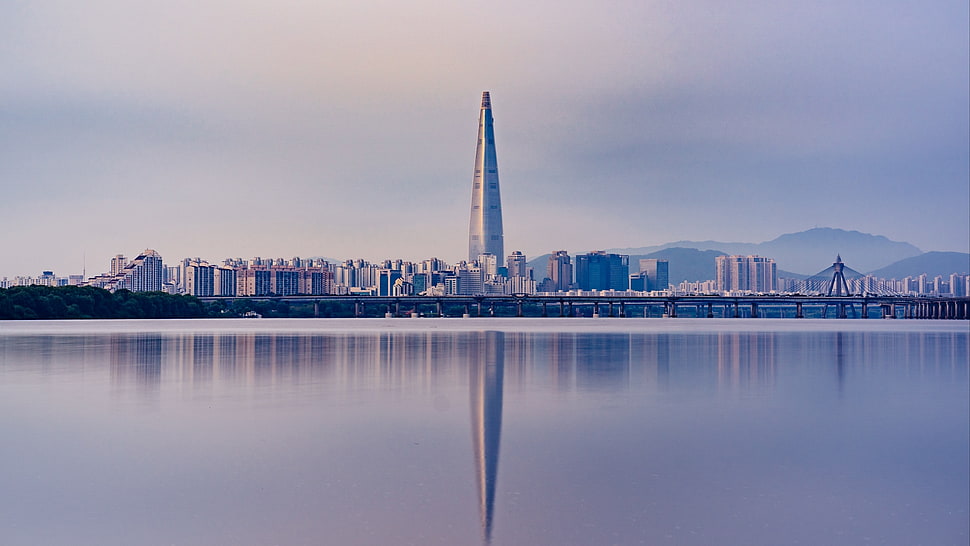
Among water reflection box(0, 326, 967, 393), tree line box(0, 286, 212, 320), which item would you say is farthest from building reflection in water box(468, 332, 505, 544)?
tree line box(0, 286, 212, 320)

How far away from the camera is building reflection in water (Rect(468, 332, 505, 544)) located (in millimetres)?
10012

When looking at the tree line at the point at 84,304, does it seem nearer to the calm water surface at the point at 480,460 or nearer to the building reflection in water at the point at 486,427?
the calm water surface at the point at 480,460

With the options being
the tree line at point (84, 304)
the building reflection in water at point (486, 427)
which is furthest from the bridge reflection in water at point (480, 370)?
the tree line at point (84, 304)

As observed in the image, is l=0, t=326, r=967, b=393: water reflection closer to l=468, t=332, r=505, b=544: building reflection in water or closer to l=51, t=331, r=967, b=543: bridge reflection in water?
l=51, t=331, r=967, b=543: bridge reflection in water

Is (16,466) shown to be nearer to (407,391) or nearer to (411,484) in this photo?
(411,484)

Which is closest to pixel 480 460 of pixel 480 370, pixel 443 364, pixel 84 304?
pixel 480 370

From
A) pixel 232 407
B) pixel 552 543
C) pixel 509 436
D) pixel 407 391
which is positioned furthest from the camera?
pixel 407 391

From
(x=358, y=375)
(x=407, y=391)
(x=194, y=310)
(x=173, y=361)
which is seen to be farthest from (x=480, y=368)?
(x=194, y=310)

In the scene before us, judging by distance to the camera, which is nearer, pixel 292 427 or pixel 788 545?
pixel 788 545

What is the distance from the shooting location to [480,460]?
12.6 m

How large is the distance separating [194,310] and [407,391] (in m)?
126

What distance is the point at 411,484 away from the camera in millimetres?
10961

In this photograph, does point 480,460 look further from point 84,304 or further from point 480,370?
point 84,304

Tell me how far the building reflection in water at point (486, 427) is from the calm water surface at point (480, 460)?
0.19 feet
